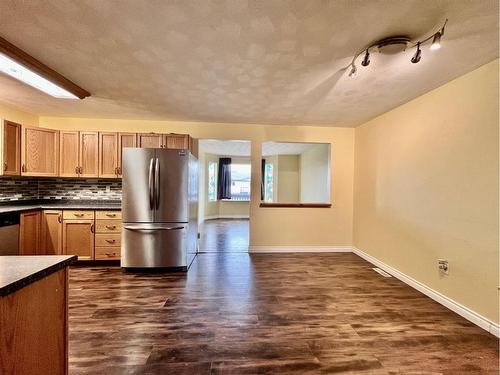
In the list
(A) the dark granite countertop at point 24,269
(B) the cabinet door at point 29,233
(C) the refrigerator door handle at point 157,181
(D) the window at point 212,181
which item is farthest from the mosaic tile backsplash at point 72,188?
(D) the window at point 212,181

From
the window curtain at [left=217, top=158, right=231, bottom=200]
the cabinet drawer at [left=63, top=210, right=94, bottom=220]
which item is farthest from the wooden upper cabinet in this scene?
the window curtain at [left=217, top=158, right=231, bottom=200]

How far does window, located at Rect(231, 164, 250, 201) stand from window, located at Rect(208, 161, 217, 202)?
2.24 feet

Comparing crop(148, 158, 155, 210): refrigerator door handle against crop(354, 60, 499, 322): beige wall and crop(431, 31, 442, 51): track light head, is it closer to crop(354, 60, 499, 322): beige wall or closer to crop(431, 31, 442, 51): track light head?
crop(431, 31, 442, 51): track light head

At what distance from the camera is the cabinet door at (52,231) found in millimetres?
3365

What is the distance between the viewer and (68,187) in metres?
4.02

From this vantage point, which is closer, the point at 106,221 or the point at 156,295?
the point at 156,295

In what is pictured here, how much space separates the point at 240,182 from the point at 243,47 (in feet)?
23.9

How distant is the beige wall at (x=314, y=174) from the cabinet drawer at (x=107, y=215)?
4.38 metres

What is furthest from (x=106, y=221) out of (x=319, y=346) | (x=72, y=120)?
(x=319, y=346)

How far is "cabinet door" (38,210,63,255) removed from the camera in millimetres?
3365

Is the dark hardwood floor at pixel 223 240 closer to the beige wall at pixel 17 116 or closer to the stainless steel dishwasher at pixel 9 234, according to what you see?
the stainless steel dishwasher at pixel 9 234

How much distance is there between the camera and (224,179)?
28.9ft

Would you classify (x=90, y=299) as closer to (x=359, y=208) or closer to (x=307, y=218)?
(x=307, y=218)

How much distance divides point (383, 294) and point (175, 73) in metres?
3.26
